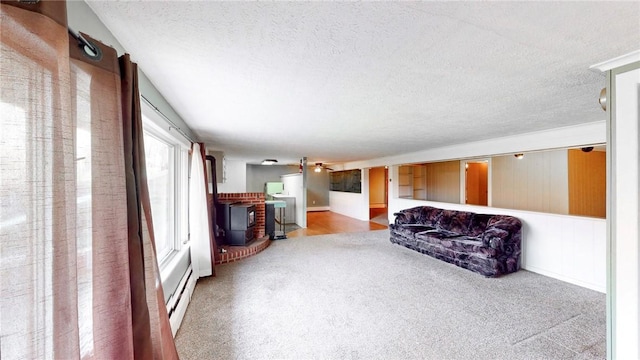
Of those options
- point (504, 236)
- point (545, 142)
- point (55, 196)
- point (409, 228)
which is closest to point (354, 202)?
point (409, 228)

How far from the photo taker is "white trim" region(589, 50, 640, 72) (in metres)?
1.34

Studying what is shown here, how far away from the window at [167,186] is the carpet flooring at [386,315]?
2.40 ft

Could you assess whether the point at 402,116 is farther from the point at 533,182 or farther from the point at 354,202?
the point at 354,202

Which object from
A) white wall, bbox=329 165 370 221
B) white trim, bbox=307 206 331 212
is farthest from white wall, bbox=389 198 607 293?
white trim, bbox=307 206 331 212

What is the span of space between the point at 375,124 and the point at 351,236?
368 cm

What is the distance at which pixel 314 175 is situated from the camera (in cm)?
1083

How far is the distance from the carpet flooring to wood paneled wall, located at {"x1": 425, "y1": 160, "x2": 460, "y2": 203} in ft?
10.8

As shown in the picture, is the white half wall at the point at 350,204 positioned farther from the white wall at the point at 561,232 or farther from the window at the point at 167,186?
the window at the point at 167,186

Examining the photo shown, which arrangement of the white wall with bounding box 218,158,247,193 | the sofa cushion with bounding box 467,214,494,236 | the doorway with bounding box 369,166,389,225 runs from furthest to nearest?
the doorway with bounding box 369,166,389,225 → the white wall with bounding box 218,158,247,193 → the sofa cushion with bounding box 467,214,494,236

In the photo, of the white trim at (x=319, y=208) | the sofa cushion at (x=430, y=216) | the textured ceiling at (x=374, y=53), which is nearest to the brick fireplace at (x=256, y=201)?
the textured ceiling at (x=374, y=53)

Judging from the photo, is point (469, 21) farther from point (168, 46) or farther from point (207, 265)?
point (207, 265)

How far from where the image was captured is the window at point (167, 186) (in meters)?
2.40

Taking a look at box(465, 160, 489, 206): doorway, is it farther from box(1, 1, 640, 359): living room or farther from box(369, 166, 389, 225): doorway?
box(369, 166, 389, 225): doorway

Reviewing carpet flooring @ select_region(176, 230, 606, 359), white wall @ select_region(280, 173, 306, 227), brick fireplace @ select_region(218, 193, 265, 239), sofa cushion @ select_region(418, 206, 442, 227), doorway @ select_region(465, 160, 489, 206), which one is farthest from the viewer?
white wall @ select_region(280, 173, 306, 227)
